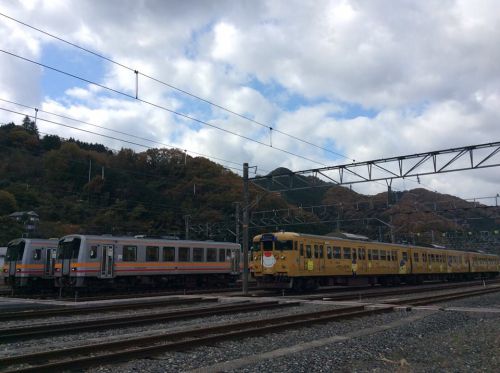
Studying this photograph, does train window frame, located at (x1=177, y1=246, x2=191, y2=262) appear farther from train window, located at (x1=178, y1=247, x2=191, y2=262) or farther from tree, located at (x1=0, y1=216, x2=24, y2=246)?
tree, located at (x1=0, y1=216, x2=24, y2=246)

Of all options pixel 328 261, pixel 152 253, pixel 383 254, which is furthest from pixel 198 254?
pixel 383 254

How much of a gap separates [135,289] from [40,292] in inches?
225

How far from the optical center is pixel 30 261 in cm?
2591

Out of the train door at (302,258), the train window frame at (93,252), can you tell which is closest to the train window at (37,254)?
the train window frame at (93,252)

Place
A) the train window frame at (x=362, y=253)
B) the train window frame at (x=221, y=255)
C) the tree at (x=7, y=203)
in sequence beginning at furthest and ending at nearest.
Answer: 1. the tree at (x=7, y=203)
2. the train window frame at (x=221, y=255)
3. the train window frame at (x=362, y=253)

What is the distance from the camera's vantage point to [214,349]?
29.3ft

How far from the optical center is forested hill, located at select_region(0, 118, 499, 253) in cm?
5491

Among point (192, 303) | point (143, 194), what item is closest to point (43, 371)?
point (192, 303)

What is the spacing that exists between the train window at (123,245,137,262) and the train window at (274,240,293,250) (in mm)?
7450

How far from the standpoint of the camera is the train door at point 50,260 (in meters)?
26.2

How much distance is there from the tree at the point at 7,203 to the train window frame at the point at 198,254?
4100 cm

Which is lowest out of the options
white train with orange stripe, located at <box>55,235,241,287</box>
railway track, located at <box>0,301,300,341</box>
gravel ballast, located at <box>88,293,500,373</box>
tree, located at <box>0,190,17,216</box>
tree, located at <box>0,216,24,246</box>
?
gravel ballast, located at <box>88,293,500,373</box>

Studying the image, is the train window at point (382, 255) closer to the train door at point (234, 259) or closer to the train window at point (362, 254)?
the train window at point (362, 254)

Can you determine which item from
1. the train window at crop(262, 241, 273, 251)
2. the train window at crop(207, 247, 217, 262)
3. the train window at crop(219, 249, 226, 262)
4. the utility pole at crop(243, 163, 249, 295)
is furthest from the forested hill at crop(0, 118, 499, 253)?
the utility pole at crop(243, 163, 249, 295)
